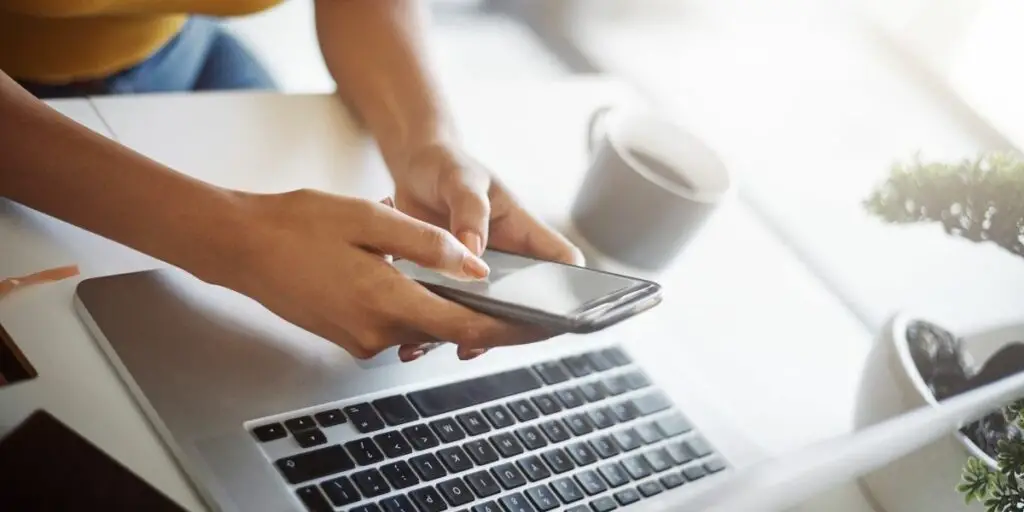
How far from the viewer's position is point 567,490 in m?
0.41

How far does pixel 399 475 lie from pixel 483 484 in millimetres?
39

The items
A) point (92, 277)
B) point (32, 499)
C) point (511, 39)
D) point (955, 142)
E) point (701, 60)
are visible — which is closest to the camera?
point (32, 499)

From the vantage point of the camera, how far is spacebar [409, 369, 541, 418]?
418mm

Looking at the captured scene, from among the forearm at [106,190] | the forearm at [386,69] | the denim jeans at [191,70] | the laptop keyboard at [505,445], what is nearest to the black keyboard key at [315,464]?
the laptop keyboard at [505,445]

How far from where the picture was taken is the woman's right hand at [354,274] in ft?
1.30

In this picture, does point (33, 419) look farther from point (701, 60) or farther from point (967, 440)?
point (701, 60)

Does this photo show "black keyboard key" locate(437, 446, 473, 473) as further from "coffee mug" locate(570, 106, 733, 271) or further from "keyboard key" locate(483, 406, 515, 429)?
"coffee mug" locate(570, 106, 733, 271)

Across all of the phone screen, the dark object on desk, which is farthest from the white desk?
the phone screen

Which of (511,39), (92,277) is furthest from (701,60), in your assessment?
(92,277)

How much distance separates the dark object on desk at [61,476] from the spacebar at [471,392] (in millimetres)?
123

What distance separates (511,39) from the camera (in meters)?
0.96

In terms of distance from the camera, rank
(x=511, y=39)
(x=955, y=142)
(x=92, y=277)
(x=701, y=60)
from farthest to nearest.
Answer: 1. (x=511, y=39)
2. (x=701, y=60)
3. (x=955, y=142)
4. (x=92, y=277)

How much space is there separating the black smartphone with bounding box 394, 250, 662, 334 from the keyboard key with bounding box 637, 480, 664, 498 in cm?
9

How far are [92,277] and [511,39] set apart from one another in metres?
0.63
